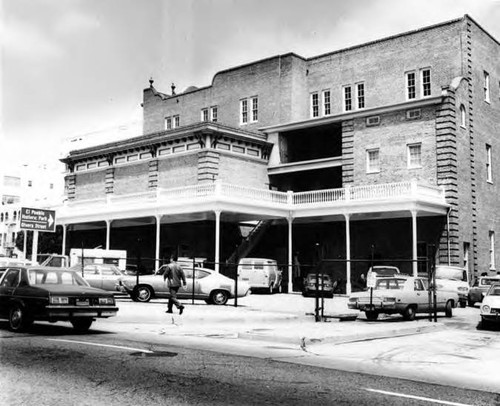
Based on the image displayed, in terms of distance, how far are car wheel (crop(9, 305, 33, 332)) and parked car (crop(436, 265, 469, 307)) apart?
18.0 m

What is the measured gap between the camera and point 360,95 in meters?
46.2

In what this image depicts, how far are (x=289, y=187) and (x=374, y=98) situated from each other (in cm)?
883

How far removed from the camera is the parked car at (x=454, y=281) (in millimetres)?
28047

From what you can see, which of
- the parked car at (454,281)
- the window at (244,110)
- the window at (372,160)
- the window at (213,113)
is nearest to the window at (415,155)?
the window at (372,160)

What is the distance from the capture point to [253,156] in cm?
4412

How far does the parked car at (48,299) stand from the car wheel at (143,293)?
870 cm

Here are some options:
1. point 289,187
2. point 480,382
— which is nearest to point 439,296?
point 480,382

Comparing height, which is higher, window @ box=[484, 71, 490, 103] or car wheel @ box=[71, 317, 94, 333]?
window @ box=[484, 71, 490, 103]

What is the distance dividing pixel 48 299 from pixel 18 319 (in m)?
1.09

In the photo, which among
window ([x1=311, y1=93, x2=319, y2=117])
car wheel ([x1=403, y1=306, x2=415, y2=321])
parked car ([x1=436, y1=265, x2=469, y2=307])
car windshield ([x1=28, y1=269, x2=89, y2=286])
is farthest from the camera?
window ([x1=311, y1=93, x2=319, y2=117])

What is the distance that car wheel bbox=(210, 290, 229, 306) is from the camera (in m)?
24.3

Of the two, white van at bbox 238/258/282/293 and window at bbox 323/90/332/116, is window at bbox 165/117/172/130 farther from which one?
white van at bbox 238/258/282/293

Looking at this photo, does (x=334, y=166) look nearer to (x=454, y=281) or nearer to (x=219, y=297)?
(x=454, y=281)

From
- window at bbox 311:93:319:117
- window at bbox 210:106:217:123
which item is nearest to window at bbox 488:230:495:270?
window at bbox 311:93:319:117
